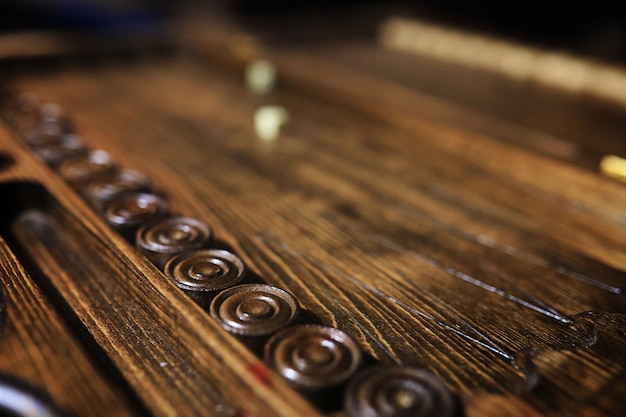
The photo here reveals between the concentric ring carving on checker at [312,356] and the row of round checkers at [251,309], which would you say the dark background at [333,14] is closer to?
the row of round checkers at [251,309]

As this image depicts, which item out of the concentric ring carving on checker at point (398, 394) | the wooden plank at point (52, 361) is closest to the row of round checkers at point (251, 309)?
the concentric ring carving on checker at point (398, 394)

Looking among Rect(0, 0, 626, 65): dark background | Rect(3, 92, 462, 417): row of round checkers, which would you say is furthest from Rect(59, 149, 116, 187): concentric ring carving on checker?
Rect(0, 0, 626, 65): dark background

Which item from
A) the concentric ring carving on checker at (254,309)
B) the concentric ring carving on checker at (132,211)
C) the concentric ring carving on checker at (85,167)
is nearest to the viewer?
the concentric ring carving on checker at (254,309)

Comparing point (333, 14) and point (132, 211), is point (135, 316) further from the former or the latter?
point (333, 14)

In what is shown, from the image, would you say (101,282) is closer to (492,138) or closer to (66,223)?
(66,223)

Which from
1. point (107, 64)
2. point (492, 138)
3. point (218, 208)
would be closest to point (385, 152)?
point (492, 138)

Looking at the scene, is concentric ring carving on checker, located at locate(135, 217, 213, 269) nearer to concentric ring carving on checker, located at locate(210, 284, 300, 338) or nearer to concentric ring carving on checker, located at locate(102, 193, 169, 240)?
concentric ring carving on checker, located at locate(102, 193, 169, 240)
